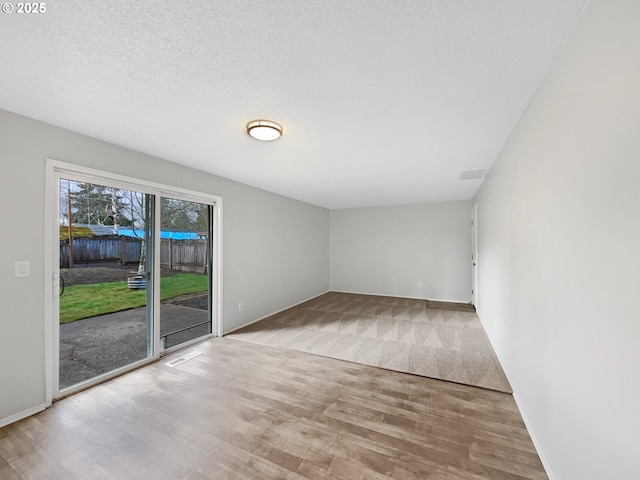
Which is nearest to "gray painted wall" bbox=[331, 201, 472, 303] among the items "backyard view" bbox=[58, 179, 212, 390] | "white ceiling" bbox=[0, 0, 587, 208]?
"white ceiling" bbox=[0, 0, 587, 208]

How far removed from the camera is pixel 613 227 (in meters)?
0.88

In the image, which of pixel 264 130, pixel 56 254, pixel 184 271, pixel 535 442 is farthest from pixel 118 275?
pixel 535 442

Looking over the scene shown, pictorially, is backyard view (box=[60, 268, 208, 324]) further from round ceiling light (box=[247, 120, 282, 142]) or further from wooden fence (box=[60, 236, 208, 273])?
round ceiling light (box=[247, 120, 282, 142])

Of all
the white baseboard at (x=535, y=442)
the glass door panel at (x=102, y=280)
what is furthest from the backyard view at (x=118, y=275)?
Answer: the white baseboard at (x=535, y=442)

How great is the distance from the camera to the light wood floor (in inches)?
56.9

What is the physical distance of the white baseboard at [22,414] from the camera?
70.1 inches

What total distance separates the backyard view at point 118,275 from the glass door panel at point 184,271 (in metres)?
0.01

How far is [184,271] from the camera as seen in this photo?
3225mm

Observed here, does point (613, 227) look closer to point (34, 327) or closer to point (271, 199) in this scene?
point (34, 327)

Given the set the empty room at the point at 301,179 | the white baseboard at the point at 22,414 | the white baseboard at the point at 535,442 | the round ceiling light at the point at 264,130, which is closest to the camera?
the empty room at the point at 301,179

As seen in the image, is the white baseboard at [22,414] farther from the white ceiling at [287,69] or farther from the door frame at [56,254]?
the white ceiling at [287,69]

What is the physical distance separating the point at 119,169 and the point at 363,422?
3.18 m

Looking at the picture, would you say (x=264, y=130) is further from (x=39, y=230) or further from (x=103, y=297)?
(x=103, y=297)

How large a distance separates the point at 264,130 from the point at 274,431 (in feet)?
7.49
